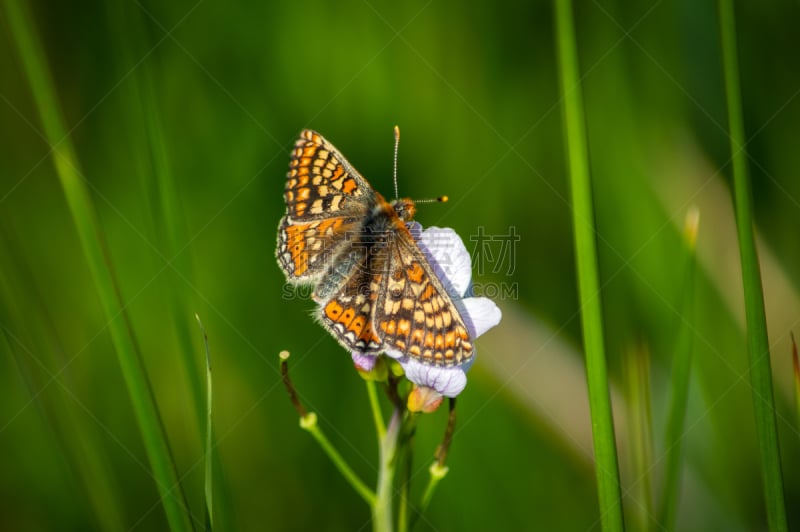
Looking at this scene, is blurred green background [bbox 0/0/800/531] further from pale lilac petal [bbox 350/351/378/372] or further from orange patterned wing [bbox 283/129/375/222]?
pale lilac petal [bbox 350/351/378/372]

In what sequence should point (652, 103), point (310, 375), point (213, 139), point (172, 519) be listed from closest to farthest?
point (172, 519) < point (310, 375) < point (213, 139) < point (652, 103)

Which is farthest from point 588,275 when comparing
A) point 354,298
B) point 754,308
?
point 354,298

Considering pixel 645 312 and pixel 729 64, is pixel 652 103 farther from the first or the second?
pixel 729 64

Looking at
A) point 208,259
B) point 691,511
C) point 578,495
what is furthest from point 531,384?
point 208,259

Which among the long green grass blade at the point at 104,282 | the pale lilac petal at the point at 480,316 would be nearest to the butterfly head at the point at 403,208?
the pale lilac petal at the point at 480,316

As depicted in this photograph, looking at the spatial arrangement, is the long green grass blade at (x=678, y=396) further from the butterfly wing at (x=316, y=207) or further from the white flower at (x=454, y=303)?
the butterfly wing at (x=316, y=207)

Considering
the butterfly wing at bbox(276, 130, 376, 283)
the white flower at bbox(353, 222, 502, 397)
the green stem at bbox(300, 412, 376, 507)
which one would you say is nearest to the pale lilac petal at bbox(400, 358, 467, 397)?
the white flower at bbox(353, 222, 502, 397)

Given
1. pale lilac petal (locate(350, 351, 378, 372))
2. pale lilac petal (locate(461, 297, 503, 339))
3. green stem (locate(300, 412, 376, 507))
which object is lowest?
green stem (locate(300, 412, 376, 507))
